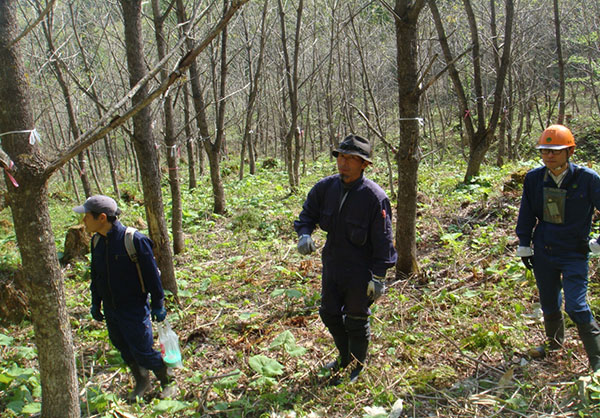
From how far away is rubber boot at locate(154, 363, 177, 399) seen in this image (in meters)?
3.49

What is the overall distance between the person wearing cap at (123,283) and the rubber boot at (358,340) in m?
1.48

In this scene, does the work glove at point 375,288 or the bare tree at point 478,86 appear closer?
the work glove at point 375,288

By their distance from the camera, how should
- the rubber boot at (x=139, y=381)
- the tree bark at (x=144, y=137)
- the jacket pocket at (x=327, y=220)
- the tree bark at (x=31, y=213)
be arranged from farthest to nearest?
the tree bark at (x=144, y=137) → the rubber boot at (x=139, y=381) → the jacket pocket at (x=327, y=220) → the tree bark at (x=31, y=213)

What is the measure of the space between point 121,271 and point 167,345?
71 cm

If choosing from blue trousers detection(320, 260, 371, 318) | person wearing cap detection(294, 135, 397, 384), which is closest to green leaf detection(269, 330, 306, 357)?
person wearing cap detection(294, 135, 397, 384)

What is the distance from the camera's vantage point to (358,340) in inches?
133

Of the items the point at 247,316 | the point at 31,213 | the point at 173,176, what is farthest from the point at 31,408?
the point at 173,176

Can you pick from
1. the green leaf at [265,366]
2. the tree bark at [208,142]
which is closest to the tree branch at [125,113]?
the green leaf at [265,366]

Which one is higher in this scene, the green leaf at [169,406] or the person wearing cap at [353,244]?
the person wearing cap at [353,244]

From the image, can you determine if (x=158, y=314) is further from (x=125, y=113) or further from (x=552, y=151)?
(x=552, y=151)

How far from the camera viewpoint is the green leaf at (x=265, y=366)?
329 cm

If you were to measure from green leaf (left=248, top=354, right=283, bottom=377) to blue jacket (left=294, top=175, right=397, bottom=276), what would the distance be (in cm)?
89

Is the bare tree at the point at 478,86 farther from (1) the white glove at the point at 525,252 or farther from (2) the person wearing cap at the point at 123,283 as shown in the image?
(2) the person wearing cap at the point at 123,283

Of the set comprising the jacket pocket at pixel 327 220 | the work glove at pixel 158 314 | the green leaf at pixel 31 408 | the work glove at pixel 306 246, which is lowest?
the green leaf at pixel 31 408
